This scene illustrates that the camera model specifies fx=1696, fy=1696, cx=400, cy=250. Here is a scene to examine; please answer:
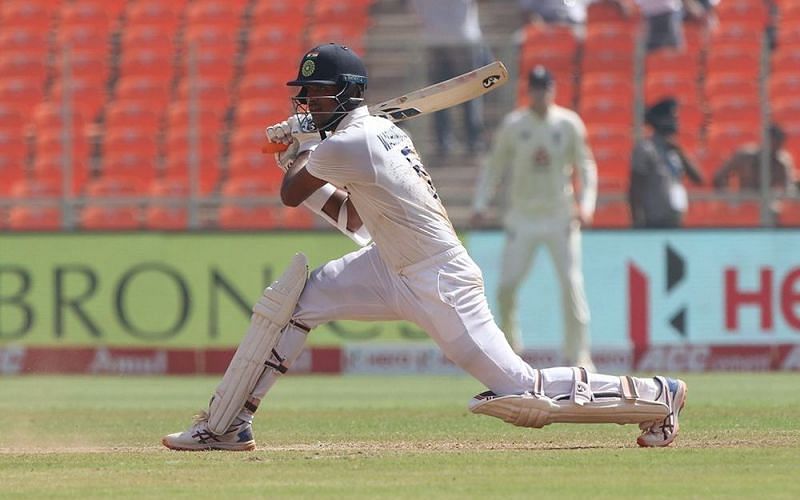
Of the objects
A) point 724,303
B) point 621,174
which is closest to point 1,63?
point 621,174

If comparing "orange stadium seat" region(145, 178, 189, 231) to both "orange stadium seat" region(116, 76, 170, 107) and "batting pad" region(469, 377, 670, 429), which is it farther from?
"batting pad" region(469, 377, 670, 429)

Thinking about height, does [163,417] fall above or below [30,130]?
below

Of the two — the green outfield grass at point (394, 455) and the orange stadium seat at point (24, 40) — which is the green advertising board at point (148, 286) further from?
the orange stadium seat at point (24, 40)

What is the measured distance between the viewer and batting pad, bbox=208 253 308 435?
7.32 metres

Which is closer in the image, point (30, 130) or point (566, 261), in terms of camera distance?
point (566, 261)

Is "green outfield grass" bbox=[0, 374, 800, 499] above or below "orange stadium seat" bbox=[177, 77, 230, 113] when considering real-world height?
below

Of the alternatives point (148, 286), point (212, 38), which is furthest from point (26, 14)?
point (148, 286)

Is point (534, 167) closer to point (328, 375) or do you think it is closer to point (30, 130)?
point (328, 375)

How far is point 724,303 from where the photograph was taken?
14.1 m

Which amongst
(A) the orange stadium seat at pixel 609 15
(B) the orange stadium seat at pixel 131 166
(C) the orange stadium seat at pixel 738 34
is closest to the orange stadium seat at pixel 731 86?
(C) the orange stadium seat at pixel 738 34

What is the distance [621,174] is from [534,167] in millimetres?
2179

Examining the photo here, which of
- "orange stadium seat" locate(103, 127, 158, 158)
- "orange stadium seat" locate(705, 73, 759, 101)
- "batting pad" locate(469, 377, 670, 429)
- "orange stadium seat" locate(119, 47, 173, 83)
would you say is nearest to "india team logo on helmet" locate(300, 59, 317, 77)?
"batting pad" locate(469, 377, 670, 429)

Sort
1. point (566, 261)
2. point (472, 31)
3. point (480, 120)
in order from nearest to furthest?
1. point (566, 261)
2. point (480, 120)
3. point (472, 31)

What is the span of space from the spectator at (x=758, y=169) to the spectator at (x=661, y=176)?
9.7 inches
